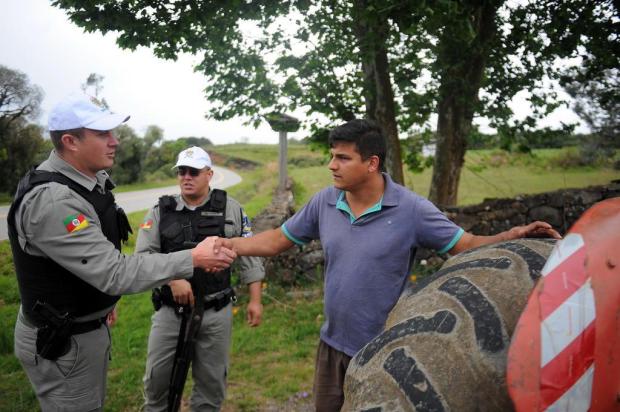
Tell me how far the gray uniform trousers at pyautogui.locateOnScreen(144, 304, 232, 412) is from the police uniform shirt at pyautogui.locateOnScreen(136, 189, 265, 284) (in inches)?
13.7

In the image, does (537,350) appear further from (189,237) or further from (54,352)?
(189,237)

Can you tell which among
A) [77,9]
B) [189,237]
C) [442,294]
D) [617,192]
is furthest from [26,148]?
[617,192]

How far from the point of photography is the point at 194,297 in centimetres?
338

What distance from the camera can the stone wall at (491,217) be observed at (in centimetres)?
740

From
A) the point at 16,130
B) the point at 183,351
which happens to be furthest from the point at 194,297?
the point at 16,130

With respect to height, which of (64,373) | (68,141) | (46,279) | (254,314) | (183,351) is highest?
(68,141)

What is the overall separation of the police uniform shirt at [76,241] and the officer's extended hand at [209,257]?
0.18 metres

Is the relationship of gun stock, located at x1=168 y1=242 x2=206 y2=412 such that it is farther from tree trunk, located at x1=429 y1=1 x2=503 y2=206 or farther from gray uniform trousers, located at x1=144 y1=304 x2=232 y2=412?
tree trunk, located at x1=429 y1=1 x2=503 y2=206

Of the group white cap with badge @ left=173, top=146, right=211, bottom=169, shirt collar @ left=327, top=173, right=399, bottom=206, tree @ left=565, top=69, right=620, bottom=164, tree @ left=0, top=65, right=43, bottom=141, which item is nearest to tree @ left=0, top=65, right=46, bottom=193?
tree @ left=0, top=65, right=43, bottom=141

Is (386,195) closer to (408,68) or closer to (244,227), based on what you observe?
(244,227)

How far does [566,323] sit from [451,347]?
0.33 meters

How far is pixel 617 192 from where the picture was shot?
8.51 meters

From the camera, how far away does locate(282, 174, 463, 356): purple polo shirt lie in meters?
2.54

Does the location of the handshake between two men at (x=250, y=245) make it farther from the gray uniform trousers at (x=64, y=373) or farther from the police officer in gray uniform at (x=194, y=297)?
the gray uniform trousers at (x=64, y=373)
